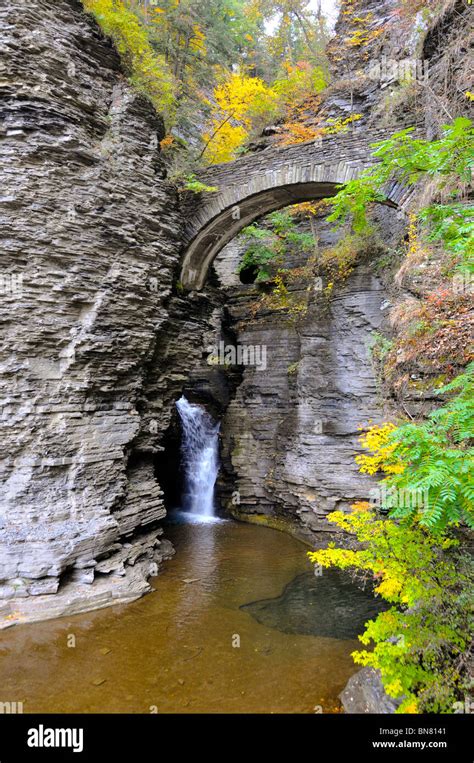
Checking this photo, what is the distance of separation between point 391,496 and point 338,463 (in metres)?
7.24

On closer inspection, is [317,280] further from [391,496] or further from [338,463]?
[391,496]

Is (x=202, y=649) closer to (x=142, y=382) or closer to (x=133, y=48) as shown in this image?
(x=142, y=382)

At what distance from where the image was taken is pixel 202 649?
667 centimetres

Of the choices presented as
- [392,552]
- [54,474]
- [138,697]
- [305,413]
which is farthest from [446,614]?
[305,413]

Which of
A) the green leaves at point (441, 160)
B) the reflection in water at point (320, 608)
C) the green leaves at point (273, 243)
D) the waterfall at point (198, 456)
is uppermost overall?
the green leaves at point (273, 243)

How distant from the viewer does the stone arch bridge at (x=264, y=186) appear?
36.0 feet

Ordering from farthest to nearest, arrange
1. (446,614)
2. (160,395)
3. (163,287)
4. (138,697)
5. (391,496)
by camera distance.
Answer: (160,395), (163,287), (138,697), (391,496), (446,614)

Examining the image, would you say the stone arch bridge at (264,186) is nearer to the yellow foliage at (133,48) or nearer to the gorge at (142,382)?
the gorge at (142,382)

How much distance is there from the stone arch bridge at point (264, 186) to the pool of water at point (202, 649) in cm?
888

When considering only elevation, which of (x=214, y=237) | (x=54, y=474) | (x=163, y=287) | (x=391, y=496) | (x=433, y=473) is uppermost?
(x=214, y=237)

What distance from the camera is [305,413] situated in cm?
1277

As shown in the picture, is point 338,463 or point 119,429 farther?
point 338,463

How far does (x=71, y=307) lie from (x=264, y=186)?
6.56 meters

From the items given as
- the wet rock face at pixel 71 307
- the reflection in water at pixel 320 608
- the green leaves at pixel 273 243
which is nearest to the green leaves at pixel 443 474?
the reflection in water at pixel 320 608
